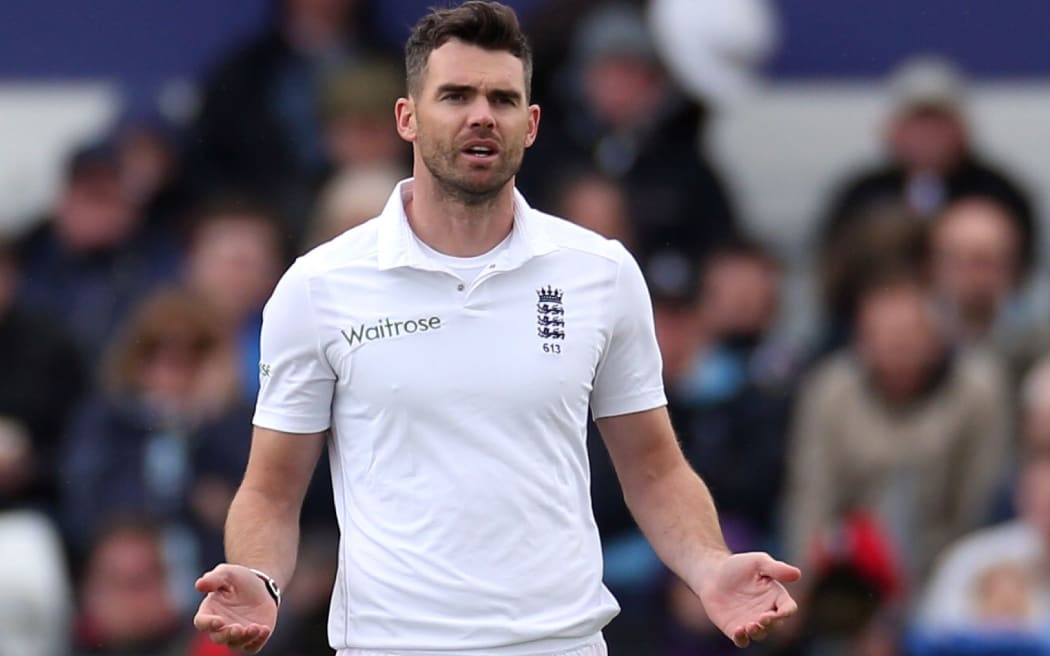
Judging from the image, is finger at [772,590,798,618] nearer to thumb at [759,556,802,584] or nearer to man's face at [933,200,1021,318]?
thumb at [759,556,802,584]

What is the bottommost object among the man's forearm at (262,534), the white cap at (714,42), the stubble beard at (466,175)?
the man's forearm at (262,534)

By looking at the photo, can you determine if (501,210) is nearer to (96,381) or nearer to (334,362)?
(334,362)

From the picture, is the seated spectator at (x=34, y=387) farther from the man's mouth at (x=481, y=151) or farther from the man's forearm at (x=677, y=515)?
the man's mouth at (x=481, y=151)

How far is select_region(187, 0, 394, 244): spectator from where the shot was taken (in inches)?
381

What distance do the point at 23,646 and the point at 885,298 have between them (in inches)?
132

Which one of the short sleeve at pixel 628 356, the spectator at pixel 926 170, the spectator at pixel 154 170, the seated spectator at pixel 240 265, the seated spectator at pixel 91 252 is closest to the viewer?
the short sleeve at pixel 628 356

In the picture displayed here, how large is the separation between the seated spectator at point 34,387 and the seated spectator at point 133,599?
594 millimetres

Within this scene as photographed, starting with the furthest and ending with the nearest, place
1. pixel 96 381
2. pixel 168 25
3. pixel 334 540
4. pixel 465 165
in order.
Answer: pixel 168 25, pixel 96 381, pixel 334 540, pixel 465 165

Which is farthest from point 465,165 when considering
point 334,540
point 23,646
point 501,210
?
point 23,646

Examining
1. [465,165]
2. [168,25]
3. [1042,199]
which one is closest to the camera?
[465,165]

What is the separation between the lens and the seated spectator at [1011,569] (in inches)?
303

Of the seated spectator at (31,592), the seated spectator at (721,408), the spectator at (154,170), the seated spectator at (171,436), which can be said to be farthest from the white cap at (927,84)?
the seated spectator at (31,592)

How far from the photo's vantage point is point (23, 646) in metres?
8.53

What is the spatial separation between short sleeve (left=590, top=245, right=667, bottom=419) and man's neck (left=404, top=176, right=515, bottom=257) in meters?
0.28
